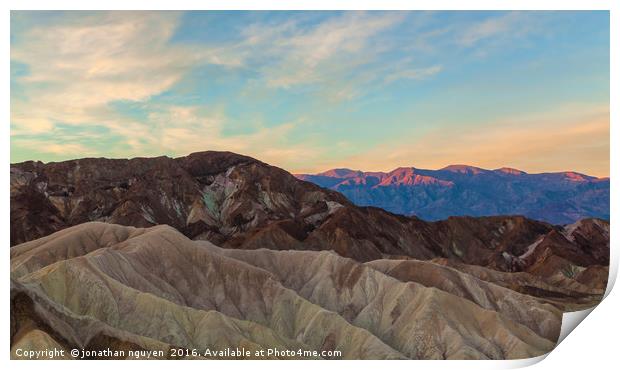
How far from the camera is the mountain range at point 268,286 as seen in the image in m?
64.8

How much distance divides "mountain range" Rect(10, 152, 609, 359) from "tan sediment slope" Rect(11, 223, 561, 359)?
0.49 feet

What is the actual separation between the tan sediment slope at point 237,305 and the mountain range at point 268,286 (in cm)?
15

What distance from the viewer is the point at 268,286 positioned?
82.2 metres

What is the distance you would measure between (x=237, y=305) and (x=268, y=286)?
4.83 metres

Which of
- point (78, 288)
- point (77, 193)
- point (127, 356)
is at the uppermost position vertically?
point (77, 193)

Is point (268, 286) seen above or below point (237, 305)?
above

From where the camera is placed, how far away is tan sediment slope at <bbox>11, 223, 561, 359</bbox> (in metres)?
60.0

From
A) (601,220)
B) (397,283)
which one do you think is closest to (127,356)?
(397,283)

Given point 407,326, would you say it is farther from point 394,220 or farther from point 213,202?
point 213,202

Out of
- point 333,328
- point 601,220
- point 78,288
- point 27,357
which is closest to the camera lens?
point 27,357

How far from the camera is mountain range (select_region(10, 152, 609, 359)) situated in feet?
212

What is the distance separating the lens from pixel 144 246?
264 ft

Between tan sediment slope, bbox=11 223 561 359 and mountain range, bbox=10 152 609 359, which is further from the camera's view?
mountain range, bbox=10 152 609 359
